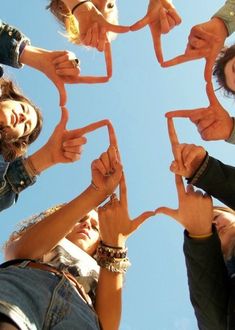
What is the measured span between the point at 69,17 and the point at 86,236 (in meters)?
1.99

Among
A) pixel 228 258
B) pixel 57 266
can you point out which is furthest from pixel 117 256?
pixel 228 258

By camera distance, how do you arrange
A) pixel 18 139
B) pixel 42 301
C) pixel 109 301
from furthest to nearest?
pixel 18 139 < pixel 109 301 < pixel 42 301

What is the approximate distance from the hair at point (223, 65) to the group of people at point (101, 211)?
0.09 feet

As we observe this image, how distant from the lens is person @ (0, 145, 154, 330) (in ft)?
7.34

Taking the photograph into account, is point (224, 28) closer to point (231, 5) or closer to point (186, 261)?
point (231, 5)

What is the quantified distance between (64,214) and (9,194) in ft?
2.53

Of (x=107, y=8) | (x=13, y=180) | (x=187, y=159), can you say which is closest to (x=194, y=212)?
(x=187, y=159)

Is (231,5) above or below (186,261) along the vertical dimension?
above

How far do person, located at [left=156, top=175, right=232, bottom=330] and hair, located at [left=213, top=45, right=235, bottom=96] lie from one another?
1433mm

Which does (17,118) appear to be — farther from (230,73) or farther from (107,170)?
(230,73)

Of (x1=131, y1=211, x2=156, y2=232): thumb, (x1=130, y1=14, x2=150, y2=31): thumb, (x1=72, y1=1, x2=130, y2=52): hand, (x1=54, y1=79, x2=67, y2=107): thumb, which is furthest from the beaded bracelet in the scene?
(x1=130, y1=14, x2=150, y2=31): thumb

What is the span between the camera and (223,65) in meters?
3.87

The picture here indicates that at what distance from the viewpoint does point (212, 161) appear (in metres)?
2.84

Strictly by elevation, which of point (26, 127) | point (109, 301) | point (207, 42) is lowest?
point (109, 301)
